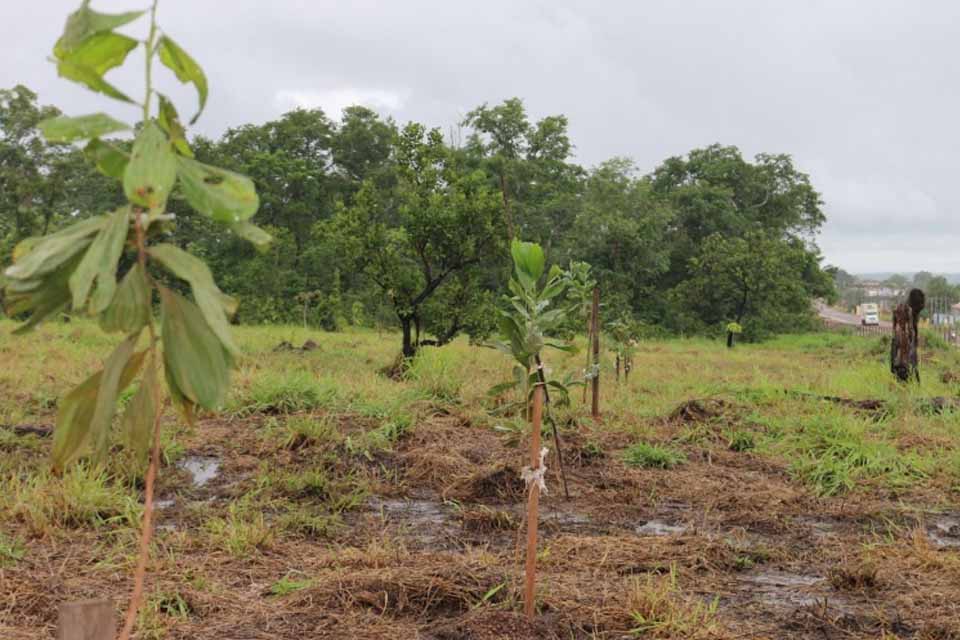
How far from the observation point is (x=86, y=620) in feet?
4.23

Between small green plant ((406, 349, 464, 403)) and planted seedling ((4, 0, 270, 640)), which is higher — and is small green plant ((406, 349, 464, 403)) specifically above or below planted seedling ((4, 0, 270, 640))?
below

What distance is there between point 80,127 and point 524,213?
25.0m

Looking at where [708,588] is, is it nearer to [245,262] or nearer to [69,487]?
[69,487]

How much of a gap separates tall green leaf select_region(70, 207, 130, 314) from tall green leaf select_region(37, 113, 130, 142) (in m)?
0.11

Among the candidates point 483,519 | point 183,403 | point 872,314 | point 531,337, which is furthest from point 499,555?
point 872,314

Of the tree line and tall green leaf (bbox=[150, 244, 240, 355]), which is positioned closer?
tall green leaf (bbox=[150, 244, 240, 355])

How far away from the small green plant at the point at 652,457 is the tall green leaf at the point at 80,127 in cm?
468

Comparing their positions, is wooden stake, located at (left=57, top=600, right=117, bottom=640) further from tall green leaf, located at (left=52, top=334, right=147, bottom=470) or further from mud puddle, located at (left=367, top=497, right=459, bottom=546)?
mud puddle, located at (left=367, top=497, right=459, bottom=546)

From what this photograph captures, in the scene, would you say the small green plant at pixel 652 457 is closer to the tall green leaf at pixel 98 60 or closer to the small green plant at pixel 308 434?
the small green plant at pixel 308 434

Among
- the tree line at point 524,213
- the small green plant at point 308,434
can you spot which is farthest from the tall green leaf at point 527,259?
the tree line at point 524,213

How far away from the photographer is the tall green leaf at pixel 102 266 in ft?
3.46

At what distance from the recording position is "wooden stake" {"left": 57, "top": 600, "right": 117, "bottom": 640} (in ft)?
4.21

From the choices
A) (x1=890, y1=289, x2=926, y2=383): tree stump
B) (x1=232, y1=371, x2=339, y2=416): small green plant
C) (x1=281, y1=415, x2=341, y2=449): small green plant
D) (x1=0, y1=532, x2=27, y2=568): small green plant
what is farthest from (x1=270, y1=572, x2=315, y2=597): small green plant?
(x1=890, y1=289, x2=926, y2=383): tree stump

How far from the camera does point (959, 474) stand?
16.8 feet
